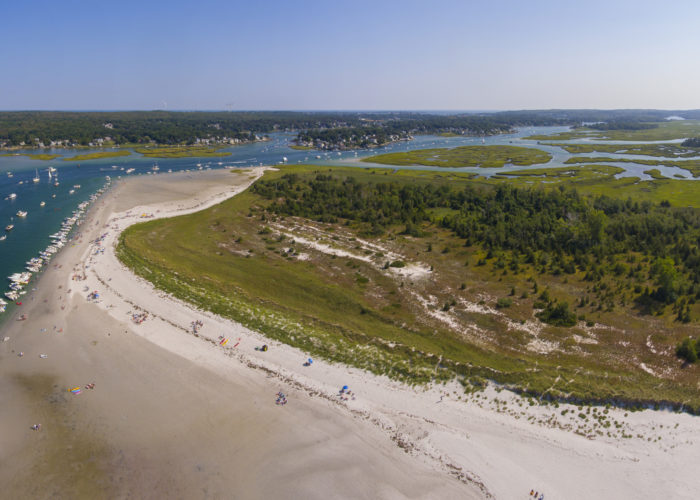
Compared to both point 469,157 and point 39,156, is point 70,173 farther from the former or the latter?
point 469,157

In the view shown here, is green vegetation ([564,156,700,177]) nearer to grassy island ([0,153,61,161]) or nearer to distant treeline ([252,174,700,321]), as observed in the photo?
distant treeline ([252,174,700,321])

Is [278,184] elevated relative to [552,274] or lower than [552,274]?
elevated

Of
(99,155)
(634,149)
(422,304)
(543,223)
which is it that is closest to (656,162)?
(634,149)

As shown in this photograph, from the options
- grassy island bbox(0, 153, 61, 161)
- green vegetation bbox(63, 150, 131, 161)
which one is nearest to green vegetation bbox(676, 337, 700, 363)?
green vegetation bbox(63, 150, 131, 161)

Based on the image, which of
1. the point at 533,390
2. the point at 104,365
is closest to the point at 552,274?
the point at 533,390

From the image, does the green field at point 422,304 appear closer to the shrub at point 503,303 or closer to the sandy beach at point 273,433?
the shrub at point 503,303

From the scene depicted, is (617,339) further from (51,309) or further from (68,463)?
(51,309)
